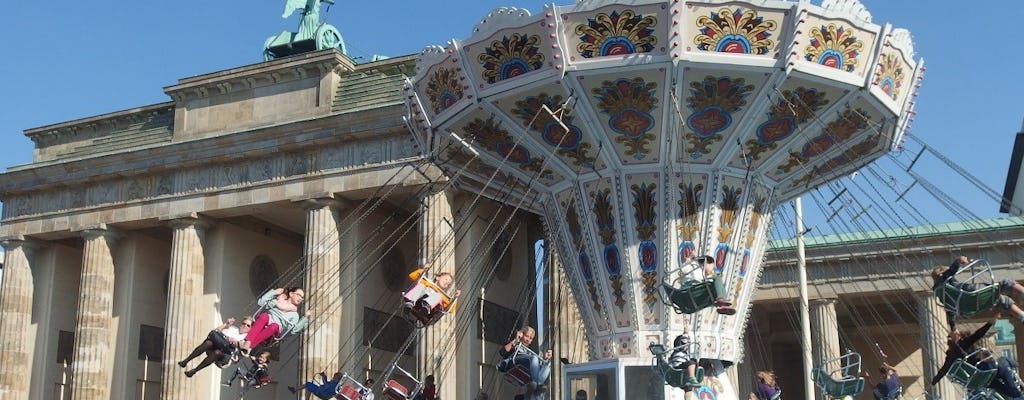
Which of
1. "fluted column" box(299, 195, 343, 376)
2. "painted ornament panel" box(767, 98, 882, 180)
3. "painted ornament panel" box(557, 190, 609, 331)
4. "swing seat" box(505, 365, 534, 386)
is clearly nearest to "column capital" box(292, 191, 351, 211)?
"fluted column" box(299, 195, 343, 376)

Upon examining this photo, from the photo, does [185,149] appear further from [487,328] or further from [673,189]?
[673,189]

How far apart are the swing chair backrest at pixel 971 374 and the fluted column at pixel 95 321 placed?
2477 centimetres

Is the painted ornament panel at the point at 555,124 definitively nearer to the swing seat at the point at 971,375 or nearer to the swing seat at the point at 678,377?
the swing seat at the point at 678,377

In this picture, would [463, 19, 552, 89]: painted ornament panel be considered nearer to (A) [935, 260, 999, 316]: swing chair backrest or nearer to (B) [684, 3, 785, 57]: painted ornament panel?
(B) [684, 3, 785, 57]: painted ornament panel

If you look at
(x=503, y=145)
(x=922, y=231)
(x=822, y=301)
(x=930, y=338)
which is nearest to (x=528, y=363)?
(x=503, y=145)

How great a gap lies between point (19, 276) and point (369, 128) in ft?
42.3

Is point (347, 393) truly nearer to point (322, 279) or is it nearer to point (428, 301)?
point (428, 301)

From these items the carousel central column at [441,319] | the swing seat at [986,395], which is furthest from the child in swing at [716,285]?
the carousel central column at [441,319]

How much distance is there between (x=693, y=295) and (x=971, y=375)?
121 inches

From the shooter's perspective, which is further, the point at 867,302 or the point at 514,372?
the point at 867,302

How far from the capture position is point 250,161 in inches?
1171

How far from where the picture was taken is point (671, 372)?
478 inches

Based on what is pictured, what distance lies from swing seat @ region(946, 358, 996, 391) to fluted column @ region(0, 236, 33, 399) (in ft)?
91.2

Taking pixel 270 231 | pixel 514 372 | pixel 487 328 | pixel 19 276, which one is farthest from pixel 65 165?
pixel 514 372
